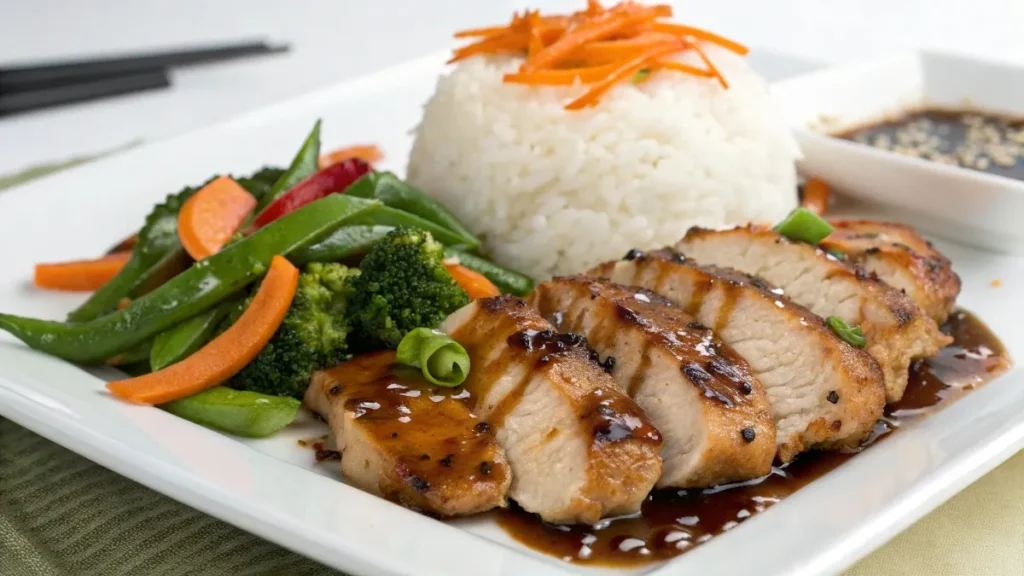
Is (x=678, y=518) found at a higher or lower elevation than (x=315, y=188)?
lower

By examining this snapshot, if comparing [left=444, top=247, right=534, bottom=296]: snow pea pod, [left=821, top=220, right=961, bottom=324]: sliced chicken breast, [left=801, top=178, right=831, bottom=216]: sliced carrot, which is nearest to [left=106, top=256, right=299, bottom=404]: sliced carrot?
[left=444, top=247, right=534, bottom=296]: snow pea pod

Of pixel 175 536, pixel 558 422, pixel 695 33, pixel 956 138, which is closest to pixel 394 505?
pixel 558 422

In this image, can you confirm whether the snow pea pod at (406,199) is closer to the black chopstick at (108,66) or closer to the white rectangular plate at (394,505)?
the white rectangular plate at (394,505)

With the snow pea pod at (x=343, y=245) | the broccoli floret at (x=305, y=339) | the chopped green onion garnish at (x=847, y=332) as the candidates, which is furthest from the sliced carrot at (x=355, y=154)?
the chopped green onion garnish at (x=847, y=332)

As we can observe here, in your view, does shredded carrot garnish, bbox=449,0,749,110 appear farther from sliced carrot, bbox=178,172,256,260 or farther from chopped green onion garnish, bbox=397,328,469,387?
chopped green onion garnish, bbox=397,328,469,387

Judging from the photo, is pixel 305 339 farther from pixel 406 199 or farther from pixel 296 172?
pixel 296 172

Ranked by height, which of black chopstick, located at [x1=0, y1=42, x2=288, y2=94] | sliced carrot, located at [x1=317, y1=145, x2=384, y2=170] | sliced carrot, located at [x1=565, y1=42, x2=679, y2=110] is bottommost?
sliced carrot, located at [x1=317, y1=145, x2=384, y2=170]

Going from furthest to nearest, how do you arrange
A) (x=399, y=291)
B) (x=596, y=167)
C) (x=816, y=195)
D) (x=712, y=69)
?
(x=816, y=195) → (x=712, y=69) → (x=596, y=167) → (x=399, y=291)
